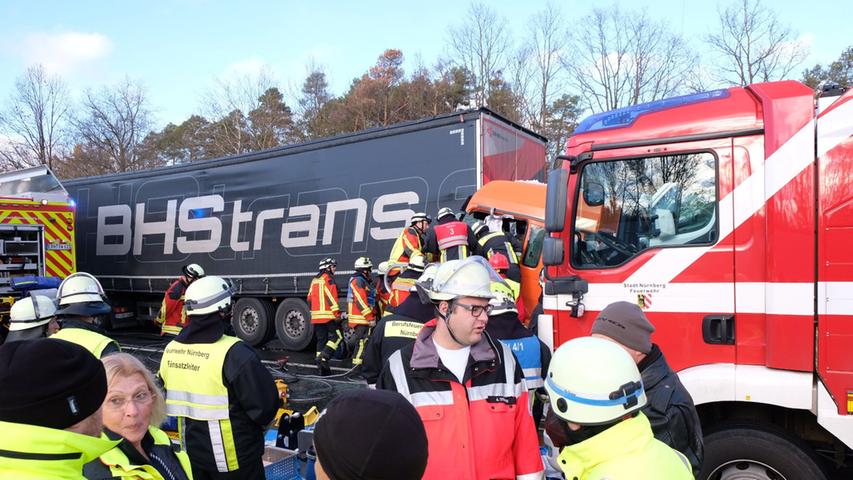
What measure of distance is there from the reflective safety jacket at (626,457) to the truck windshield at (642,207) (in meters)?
2.13

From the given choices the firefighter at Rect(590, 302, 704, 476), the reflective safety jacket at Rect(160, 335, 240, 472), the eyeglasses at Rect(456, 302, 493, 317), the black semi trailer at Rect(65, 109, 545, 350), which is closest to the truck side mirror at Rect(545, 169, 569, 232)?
the firefighter at Rect(590, 302, 704, 476)

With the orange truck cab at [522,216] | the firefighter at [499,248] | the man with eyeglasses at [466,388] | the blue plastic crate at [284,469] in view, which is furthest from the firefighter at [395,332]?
the orange truck cab at [522,216]

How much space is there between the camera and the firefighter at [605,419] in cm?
156

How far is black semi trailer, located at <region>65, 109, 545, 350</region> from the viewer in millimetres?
8656

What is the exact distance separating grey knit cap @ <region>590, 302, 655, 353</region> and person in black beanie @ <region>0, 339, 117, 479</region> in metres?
2.05

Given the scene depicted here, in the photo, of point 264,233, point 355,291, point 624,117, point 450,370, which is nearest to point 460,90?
point 264,233

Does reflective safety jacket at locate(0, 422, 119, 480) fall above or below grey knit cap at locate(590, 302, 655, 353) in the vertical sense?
below

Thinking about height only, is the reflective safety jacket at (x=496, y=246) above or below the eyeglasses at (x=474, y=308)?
above

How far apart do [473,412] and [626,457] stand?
0.71 meters

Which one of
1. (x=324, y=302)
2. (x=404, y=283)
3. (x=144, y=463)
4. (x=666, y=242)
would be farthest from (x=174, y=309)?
(x=666, y=242)

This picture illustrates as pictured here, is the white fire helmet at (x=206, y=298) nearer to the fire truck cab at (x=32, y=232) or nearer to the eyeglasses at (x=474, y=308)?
the eyeglasses at (x=474, y=308)

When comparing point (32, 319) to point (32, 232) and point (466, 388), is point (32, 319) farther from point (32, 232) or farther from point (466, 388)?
point (32, 232)

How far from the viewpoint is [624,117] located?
3.74 meters

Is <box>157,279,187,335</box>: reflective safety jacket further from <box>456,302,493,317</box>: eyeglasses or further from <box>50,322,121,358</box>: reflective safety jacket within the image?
<box>456,302,493,317</box>: eyeglasses
